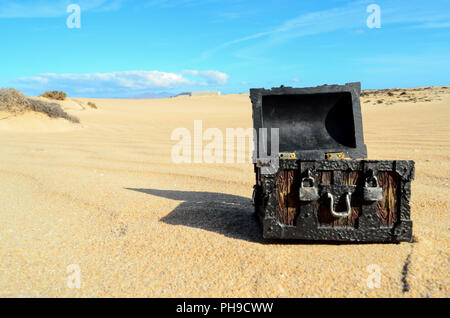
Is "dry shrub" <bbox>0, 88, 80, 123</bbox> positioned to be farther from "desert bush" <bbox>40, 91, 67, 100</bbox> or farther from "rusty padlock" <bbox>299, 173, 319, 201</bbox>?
"rusty padlock" <bbox>299, 173, 319, 201</bbox>

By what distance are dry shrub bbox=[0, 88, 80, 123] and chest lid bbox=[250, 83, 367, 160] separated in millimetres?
8146

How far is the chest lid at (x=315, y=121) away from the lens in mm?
2797

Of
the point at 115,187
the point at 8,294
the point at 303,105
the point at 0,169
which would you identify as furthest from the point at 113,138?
the point at 8,294

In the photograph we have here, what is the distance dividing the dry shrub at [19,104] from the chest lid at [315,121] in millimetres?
8146

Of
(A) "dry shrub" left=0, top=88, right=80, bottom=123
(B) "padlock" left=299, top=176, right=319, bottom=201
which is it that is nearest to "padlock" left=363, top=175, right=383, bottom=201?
(B) "padlock" left=299, top=176, right=319, bottom=201

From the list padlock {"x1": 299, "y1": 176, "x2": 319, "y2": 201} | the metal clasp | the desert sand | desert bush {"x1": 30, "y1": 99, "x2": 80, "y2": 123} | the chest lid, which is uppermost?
desert bush {"x1": 30, "y1": 99, "x2": 80, "y2": 123}

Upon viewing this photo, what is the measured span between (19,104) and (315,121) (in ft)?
27.9

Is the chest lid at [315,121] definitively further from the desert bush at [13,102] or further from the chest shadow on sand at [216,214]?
the desert bush at [13,102]

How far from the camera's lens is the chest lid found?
280 centimetres

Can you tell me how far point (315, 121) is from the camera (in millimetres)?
3160

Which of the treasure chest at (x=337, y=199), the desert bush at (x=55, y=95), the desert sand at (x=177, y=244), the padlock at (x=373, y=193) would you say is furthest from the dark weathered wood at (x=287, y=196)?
the desert bush at (x=55, y=95)

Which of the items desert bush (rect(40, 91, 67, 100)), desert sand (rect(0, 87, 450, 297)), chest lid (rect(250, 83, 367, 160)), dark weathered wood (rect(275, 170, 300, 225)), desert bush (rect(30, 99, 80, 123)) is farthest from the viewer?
desert bush (rect(40, 91, 67, 100))

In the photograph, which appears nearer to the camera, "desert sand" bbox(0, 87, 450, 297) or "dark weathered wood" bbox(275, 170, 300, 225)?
"desert sand" bbox(0, 87, 450, 297)

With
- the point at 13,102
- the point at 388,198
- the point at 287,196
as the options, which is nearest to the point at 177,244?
the point at 287,196
